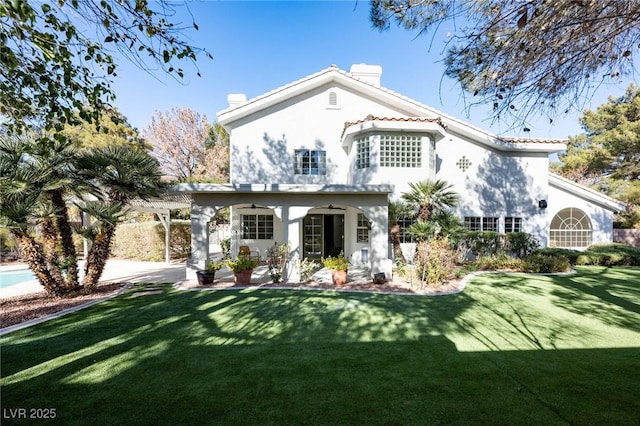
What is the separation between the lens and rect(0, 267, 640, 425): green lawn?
11.6 ft

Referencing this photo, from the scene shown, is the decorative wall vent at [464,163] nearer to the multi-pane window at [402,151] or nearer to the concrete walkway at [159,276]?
the multi-pane window at [402,151]

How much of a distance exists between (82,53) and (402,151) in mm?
12800

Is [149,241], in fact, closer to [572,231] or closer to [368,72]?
[368,72]

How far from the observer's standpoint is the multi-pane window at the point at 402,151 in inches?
553

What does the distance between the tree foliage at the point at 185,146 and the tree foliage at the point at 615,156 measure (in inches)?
1464

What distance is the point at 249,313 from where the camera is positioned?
294 inches

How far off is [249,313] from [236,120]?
1230cm

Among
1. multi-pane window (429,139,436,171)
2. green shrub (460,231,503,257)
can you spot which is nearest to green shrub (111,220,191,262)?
multi-pane window (429,139,436,171)

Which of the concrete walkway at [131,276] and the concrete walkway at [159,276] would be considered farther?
the concrete walkway at [159,276]

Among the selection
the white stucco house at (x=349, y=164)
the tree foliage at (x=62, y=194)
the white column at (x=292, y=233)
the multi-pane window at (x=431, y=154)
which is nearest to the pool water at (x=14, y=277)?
the tree foliage at (x=62, y=194)

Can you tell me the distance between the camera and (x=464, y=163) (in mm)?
16250

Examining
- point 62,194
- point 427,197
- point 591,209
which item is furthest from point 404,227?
point 62,194

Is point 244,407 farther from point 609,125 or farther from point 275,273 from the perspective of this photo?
point 609,125

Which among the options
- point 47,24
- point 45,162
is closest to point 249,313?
point 47,24
